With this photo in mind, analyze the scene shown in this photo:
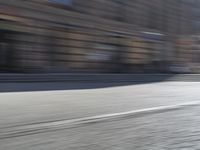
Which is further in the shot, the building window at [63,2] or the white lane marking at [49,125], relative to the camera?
the building window at [63,2]

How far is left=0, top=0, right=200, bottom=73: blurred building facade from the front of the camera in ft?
89.2

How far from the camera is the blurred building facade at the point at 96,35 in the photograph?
89.2ft

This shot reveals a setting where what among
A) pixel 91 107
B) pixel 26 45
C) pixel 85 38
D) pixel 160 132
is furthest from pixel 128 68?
pixel 160 132

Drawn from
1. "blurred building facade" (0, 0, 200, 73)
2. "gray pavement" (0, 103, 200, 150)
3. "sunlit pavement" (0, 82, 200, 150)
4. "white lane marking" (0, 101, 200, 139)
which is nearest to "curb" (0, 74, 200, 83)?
"blurred building facade" (0, 0, 200, 73)

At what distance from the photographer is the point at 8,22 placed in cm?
2627

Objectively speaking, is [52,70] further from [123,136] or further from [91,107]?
[123,136]

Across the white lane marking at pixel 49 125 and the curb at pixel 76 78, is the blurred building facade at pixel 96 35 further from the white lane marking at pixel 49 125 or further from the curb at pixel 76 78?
the white lane marking at pixel 49 125

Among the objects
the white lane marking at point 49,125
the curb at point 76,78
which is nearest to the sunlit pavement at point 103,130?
the white lane marking at point 49,125

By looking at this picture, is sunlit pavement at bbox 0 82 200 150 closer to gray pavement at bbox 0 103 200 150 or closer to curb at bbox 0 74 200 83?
gray pavement at bbox 0 103 200 150

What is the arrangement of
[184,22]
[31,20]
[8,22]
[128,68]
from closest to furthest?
[8,22] → [31,20] → [128,68] → [184,22]

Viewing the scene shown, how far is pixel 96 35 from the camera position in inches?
1350

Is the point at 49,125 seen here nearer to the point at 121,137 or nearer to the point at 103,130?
the point at 103,130

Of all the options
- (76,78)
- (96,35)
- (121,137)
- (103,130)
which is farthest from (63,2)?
(121,137)

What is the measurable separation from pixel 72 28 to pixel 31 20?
422cm
